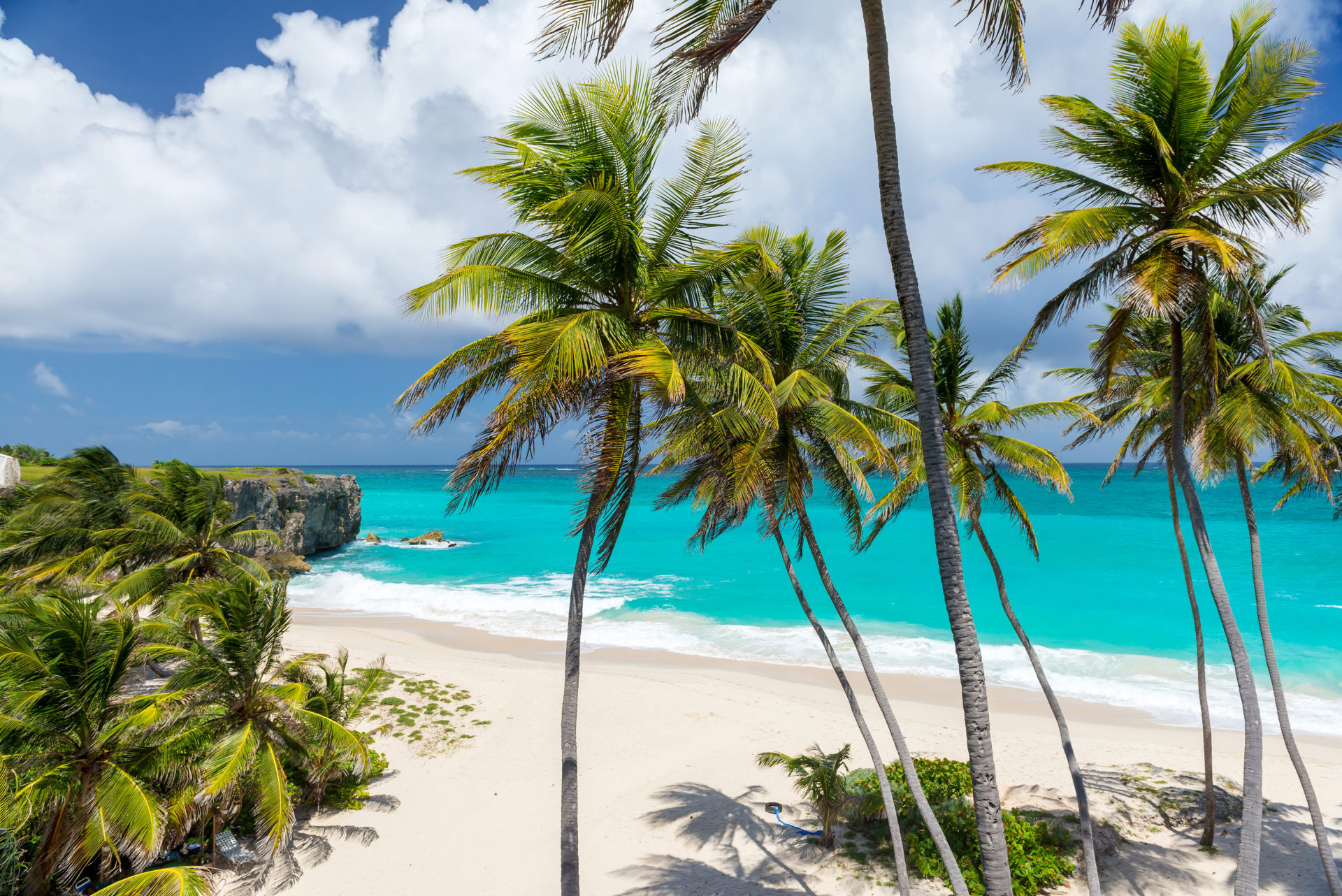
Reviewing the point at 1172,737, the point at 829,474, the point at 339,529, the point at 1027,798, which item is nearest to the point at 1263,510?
the point at 1172,737

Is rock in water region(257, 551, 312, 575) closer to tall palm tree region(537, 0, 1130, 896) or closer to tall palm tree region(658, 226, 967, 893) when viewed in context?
tall palm tree region(658, 226, 967, 893)

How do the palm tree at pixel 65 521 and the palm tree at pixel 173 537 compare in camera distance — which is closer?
the palm tree at pixel 173 537

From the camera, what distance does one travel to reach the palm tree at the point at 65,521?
13.3 meters

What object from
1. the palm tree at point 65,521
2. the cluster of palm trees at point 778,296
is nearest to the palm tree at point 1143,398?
the cluster of palm trees at point 778,296

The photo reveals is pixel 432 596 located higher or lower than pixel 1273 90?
lower

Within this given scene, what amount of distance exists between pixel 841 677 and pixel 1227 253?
6.49 metres

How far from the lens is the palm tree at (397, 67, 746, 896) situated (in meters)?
5.65

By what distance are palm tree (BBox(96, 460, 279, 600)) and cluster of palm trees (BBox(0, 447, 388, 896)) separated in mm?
88

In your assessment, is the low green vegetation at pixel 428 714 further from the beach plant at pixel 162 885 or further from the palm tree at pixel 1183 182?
the palm tree at pixel 1183 182

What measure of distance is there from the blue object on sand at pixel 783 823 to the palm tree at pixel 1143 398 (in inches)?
217

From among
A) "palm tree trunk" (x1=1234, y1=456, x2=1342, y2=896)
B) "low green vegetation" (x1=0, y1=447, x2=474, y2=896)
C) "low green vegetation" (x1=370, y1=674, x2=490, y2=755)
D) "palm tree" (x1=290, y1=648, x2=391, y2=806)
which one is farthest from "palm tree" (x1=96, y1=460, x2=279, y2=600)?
"palm tree trunk" (x1=1234, y1=456, x2=1342, y2=896)

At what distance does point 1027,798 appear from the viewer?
9.98 metres

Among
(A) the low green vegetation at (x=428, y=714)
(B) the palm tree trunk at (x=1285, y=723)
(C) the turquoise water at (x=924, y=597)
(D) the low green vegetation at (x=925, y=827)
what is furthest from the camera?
(C) the turquoise water at (x=924, y=597)

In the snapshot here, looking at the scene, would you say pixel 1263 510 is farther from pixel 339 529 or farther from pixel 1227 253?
pixel 339 529
